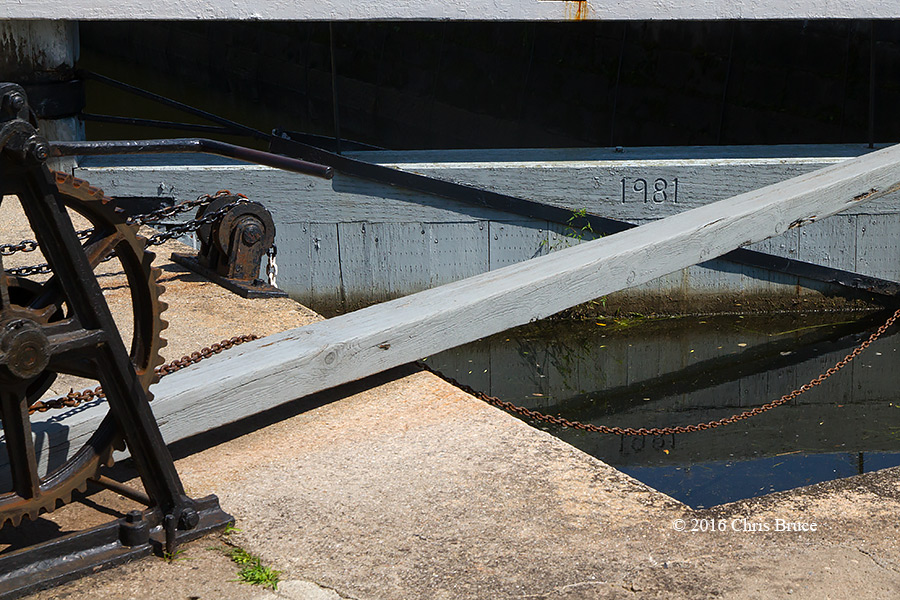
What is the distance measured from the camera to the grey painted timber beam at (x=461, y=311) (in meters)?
Answer: 3.41

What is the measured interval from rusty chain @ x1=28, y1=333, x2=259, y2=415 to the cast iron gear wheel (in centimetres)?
16

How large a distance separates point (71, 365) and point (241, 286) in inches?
111

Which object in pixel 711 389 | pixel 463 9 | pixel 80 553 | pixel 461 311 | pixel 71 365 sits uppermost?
pixel 463 9

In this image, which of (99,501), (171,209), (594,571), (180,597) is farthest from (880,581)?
(171,209)

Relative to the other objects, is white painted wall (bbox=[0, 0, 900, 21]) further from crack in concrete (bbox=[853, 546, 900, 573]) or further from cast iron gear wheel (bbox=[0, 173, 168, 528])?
crack in concrete (bbox=[853, 546, 900, 573])

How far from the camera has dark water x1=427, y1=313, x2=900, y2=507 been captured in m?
5.86

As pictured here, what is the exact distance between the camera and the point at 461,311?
408 centimetres

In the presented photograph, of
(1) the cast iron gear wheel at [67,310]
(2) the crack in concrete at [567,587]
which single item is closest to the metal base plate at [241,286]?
(1) the cast iron gear wheel at [67,310]

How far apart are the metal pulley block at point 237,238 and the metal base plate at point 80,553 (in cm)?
285

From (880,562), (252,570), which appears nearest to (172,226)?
(252,570)

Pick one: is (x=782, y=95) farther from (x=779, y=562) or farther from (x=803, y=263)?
(x=779, y=562)

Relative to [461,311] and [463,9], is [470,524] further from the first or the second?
[463,9]

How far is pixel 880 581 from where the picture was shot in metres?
2.59

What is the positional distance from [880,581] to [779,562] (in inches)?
10.4
